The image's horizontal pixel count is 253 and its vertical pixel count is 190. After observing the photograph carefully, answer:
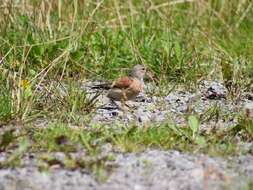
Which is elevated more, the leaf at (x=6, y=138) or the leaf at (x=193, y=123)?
the leaf at (x=6, y=138)

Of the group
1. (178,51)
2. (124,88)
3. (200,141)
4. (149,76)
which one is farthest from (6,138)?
(178,51)

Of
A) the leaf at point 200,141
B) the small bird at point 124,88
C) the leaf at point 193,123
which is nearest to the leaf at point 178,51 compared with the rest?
the small bird at point 124,88

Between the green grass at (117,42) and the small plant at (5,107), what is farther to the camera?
the green grass at (117,42)

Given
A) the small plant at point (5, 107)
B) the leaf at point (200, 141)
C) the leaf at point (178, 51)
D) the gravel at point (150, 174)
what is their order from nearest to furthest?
the gravel at point (150, 174) → the leaf at point (200, 141) → the small plant at point (5, 107) → the leaf at point (178, 51)

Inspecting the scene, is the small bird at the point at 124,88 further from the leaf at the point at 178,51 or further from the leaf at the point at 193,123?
the leaf at the point at 193,123

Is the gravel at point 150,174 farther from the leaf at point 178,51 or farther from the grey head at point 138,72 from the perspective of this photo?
the leaf at point 178,51

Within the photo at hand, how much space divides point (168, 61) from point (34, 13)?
1.39m

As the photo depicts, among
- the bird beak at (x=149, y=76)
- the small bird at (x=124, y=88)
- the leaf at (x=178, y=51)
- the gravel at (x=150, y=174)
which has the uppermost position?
the gravel at (x=150, y=174)

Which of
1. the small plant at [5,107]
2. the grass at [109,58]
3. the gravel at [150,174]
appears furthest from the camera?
the small plant at [5,107]

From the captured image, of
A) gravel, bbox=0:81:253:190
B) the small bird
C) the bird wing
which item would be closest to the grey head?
the small bird

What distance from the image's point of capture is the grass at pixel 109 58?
536cm

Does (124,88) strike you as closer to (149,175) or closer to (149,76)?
(149,76)

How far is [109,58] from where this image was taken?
7988mm

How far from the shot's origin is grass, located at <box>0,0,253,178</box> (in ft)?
17.6
